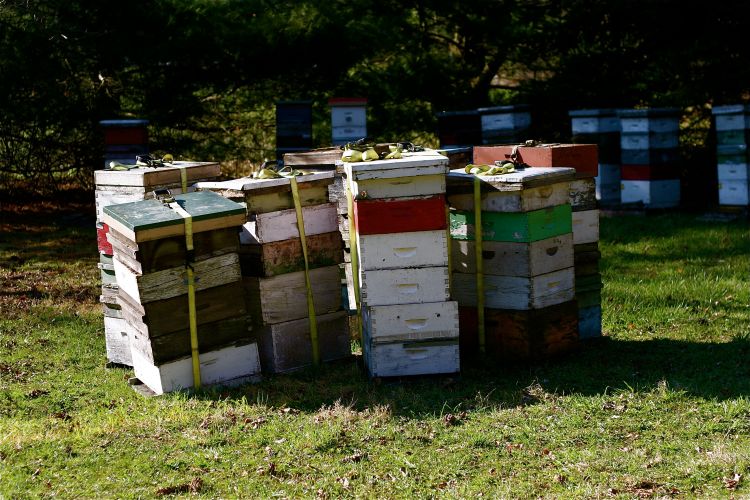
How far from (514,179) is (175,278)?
6.38 ft

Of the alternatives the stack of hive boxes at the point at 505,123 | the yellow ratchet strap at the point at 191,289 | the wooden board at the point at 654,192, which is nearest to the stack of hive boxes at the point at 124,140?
the stack of hive boxes at the point at 505,123

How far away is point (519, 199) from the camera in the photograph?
5316 mm

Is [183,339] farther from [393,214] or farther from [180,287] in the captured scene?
[393,214]

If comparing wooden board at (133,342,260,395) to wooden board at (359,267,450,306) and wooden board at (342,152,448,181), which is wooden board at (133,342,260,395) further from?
wooden board at (342,152,448,181)

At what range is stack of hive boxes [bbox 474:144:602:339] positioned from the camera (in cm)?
579

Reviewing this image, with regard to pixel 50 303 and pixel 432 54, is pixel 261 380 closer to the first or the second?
pixel 50 303

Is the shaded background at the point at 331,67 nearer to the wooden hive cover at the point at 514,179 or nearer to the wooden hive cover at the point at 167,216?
the wooden hive cover at the point at 514,179

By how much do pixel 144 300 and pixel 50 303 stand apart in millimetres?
3029

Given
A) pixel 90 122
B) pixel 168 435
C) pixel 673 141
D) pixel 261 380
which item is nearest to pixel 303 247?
pixel 261 380

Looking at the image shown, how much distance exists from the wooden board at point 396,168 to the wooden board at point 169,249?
771 millimetres

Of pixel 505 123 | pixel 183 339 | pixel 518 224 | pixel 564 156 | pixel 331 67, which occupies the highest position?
pixel 331 67

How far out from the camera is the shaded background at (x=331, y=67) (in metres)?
11.9

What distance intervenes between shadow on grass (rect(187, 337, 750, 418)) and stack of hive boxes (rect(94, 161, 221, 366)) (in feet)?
3.55

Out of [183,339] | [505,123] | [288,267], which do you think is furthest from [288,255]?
[505,123]
